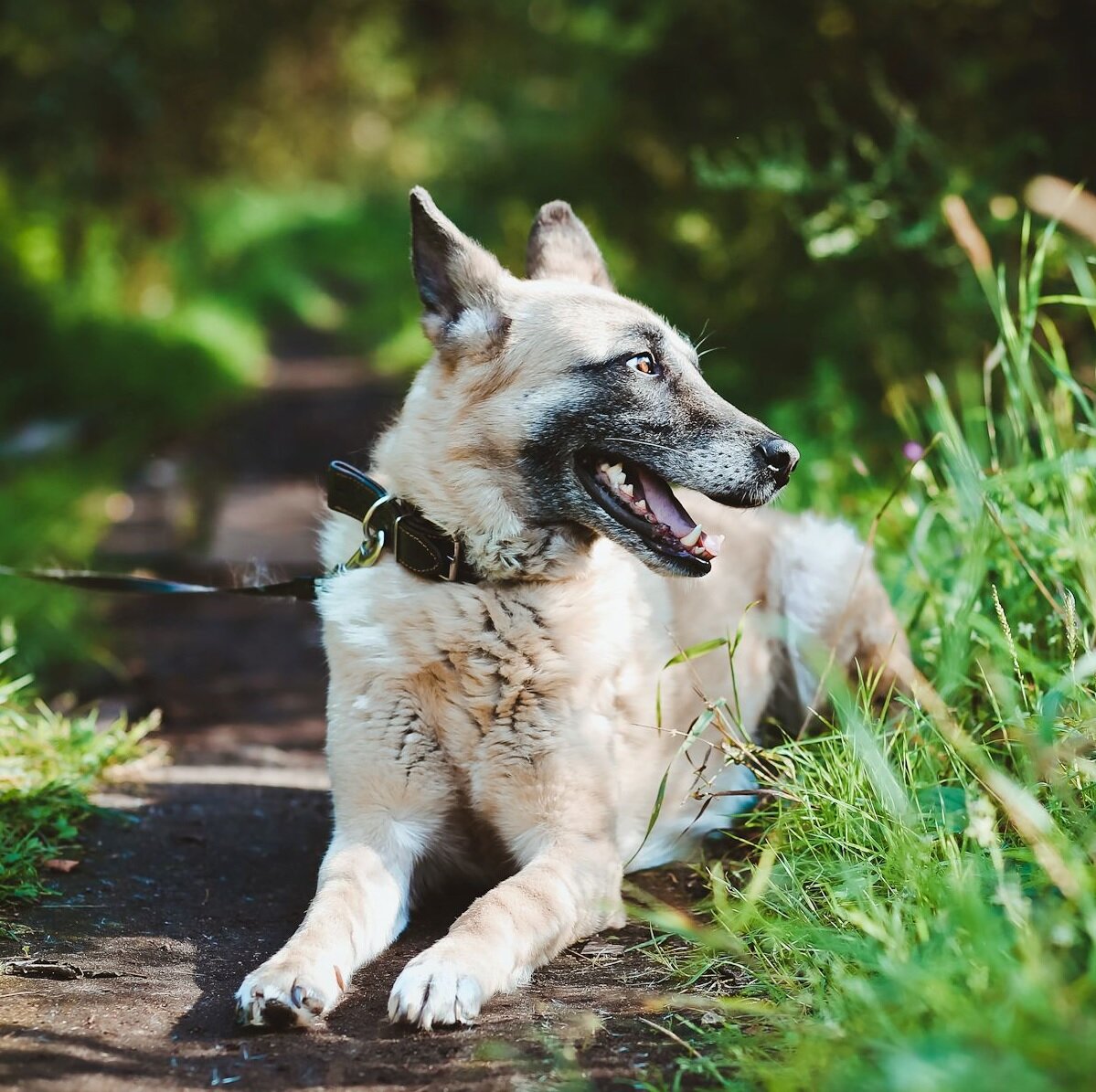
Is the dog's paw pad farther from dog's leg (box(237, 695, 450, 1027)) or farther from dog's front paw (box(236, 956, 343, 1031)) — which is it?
dog's leg (box(237, 695, 450, 1027))

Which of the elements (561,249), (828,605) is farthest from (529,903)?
(561,249)

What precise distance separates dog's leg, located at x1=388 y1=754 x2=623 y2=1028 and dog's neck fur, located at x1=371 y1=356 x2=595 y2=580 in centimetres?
55

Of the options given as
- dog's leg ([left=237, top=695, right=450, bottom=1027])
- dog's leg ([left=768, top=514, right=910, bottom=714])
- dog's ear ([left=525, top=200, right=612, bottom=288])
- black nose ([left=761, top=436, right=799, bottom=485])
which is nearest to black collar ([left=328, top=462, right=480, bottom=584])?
dog's leg ([left=237, top=695, right=450, bottom=1027])

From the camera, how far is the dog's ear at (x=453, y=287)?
3311mm

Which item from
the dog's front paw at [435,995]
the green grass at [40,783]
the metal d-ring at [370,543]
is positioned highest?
the metal d-ring at [370,543]

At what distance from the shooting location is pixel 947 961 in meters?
2.04

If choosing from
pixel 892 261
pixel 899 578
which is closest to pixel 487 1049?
pixel 899 578

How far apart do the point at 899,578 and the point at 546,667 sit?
1333 millimetres

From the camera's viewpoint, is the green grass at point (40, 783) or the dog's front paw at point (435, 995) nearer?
the dog's front paw at point (435, 995)

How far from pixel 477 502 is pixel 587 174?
737cm

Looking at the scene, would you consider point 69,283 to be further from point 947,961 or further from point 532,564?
point 947,961

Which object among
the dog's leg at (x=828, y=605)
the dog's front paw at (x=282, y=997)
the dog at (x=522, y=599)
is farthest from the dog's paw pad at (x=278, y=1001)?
the dog's leg at (x=828, y=605)

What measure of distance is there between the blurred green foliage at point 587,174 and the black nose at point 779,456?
2.09 metres

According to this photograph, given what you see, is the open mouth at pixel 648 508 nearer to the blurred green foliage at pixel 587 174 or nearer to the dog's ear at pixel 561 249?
the dog's ear at pixel 561 249
